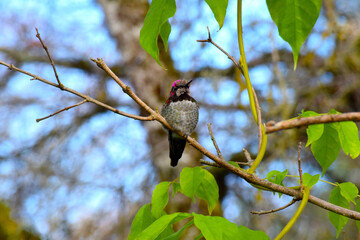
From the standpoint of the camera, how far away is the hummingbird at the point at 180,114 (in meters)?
3.67

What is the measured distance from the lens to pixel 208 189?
1230mm

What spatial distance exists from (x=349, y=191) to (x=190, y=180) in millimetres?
533

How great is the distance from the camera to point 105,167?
6.30 meters

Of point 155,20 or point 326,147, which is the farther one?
point 326,147

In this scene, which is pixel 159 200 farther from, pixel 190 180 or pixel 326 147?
pixel 326 147

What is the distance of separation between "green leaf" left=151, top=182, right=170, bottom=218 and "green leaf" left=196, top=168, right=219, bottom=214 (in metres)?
0.10

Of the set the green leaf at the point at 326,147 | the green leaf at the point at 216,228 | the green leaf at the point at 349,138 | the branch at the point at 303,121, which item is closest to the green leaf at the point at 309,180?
the green leaf at the point at 326,147

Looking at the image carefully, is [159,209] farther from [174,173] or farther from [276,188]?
[174,173]

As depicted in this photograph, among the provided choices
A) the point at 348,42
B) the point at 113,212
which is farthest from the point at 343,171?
the point at 113,212

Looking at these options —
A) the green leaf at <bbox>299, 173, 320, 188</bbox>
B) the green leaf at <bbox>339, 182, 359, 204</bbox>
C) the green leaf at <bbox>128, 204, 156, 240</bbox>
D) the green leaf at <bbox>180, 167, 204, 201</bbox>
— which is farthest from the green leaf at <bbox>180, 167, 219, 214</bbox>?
the green leaf at <bbox>339, 182, 359, 204</bbox>

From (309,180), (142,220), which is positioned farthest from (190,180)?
(309,180)

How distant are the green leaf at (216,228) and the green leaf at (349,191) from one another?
548mm

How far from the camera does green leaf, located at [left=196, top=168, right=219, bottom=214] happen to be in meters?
1.22

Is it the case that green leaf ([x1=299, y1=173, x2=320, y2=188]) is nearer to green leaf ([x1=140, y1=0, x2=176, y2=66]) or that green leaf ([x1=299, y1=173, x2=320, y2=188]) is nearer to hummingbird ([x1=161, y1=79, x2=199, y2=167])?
green leaf ([x1=140, y1=0, x2=176, y2=66])
